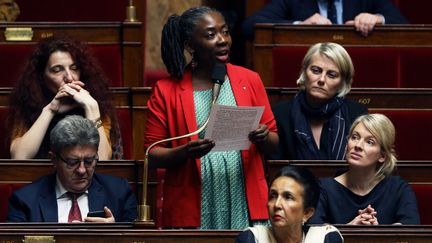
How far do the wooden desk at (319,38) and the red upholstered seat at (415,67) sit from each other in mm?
13

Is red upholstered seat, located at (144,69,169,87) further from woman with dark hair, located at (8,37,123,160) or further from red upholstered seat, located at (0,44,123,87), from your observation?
woman with dark hair, located at (8,37,123,160)

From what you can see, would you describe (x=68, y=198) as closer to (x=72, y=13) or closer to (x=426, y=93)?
(x=426, y=93)

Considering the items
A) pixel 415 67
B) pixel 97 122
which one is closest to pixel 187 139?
pixel 97 122

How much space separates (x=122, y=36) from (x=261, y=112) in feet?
2.36

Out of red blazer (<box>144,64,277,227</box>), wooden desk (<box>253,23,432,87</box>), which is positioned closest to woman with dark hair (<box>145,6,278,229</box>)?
red blazer (<box>144,64,277,227</box>)

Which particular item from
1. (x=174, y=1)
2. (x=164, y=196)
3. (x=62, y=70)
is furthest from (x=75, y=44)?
(x=174, y=1)

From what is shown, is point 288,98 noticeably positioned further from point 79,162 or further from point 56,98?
point 79,162

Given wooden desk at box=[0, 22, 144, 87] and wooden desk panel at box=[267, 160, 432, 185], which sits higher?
wooden desk at box=[0, 22, 144, 87]

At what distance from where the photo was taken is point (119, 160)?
2.35 meters

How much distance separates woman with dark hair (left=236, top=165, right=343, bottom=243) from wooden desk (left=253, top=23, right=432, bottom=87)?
78cm

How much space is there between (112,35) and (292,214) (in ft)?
3.04

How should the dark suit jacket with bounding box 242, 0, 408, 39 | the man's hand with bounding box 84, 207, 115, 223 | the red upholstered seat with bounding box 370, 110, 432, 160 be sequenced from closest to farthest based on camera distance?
the man's hand with bounding box 84, 207, 115, 223
the red upholstered seat with bounding box 370, 110, 432, 160
the dark suit jacket with bounding box 242, 0, 408, 39

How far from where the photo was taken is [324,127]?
7.91 ft

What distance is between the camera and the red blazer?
2.15 meters
